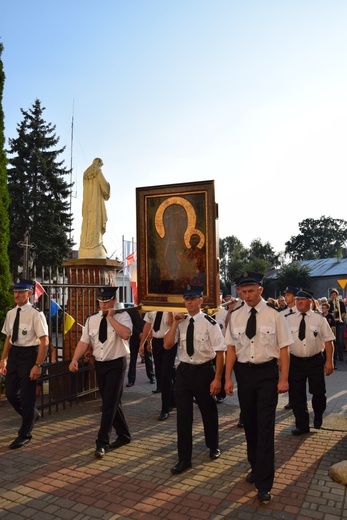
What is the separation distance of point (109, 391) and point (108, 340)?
2.02 feet

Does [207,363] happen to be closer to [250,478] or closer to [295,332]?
[250,478]

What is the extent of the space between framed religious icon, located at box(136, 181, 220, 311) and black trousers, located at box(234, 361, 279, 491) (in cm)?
144

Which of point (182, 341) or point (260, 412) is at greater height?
point (182, 341)

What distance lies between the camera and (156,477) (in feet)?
15.1

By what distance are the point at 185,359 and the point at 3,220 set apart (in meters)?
5.82

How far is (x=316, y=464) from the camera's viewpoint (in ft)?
16.0

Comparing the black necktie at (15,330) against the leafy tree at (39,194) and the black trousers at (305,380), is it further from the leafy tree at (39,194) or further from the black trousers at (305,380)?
the leafy tree at (39,194)

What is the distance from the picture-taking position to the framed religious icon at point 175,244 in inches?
225

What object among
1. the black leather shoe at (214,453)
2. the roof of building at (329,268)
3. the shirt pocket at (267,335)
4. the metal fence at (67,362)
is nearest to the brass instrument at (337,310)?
the metal fence at (67,362)

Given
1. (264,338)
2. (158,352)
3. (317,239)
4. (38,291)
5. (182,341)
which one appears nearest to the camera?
(264,338)

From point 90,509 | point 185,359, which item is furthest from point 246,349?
point 90,509

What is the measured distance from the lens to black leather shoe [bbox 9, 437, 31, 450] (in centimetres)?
554

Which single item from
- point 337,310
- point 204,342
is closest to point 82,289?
point 204,342

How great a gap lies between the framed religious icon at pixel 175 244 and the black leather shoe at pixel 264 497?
2.27 meters
